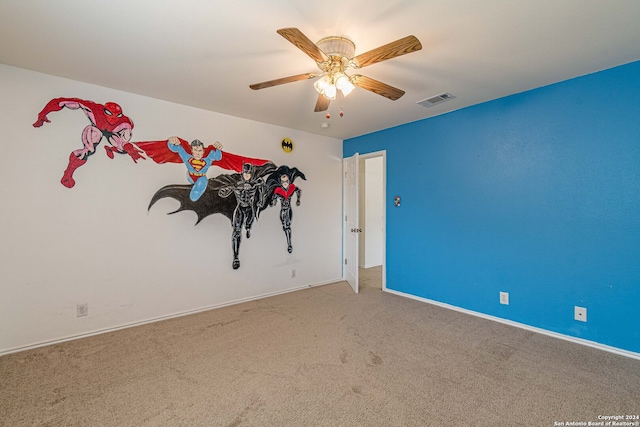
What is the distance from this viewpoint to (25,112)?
255cm

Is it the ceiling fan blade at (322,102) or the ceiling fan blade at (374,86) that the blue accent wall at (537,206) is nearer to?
the ceiling fan blade at (374,86)

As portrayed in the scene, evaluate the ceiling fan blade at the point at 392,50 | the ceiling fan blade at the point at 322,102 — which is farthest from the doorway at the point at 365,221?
the ceiling fan blade at the point at 392,50

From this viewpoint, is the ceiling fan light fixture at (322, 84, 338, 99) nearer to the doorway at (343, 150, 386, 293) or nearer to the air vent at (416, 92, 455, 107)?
the air vent at (416, 92, 455, 107)

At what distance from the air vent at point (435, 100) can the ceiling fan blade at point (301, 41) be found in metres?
1.76

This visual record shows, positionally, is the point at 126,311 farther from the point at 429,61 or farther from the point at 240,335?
the point at 429,61

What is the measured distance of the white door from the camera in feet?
14.8

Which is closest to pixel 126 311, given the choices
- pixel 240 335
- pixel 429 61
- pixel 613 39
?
pixel 240 335

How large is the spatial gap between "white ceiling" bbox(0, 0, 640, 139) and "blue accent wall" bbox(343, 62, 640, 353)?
0.34m

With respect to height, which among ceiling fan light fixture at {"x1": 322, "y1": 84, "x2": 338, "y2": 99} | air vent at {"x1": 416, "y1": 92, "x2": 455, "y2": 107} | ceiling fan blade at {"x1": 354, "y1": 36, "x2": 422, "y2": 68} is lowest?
ceiling fan light fixture at {"x1": 322, "y1": 84, "x2": 338, "y2": 99}

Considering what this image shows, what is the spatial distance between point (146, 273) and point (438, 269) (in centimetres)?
355

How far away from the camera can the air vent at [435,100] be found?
10.2 feet

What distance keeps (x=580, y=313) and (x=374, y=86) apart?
2843 millimetres

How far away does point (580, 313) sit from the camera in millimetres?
2693

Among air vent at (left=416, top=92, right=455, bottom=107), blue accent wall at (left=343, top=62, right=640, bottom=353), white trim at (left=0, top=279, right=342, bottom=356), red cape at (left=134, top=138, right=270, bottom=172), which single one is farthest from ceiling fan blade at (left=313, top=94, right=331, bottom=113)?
white trim at (left=0, top=279, right=342, bottom=356)
